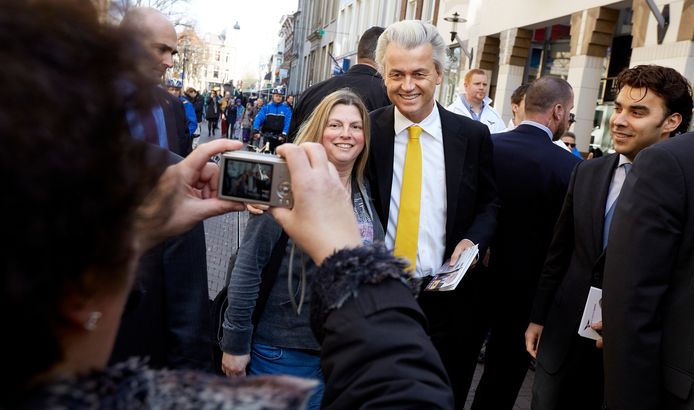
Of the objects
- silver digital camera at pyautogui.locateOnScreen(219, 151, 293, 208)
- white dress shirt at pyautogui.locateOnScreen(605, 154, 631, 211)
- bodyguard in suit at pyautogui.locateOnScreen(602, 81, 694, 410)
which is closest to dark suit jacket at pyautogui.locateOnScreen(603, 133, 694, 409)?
bodyguard in suit at pyautogui.locateOnScreen(602, 81, 694, 410)

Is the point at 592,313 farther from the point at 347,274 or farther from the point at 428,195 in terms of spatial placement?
the point at 347,274

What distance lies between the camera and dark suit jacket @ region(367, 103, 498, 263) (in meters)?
2.92

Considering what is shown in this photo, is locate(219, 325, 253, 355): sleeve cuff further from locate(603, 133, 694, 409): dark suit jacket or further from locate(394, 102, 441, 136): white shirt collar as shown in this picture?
locate(603, 133, 694, 409): dark suit jacket

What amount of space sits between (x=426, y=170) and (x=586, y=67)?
356 inches

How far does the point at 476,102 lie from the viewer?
6.76 meters

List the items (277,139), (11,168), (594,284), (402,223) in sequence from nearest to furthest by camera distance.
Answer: (11,168), (594,284), (402,223), (277,139)

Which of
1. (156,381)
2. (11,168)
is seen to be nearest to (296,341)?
(156,381)

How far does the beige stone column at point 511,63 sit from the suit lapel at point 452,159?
11094 millimetres

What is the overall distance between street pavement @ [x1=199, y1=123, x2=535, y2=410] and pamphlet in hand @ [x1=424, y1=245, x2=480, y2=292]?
1.80 m

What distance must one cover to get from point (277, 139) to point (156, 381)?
11.1 metres

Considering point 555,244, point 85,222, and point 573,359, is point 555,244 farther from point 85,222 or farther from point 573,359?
point 85,222

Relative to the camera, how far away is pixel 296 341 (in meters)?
2.52

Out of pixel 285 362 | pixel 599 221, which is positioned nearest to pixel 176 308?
pixel 285 362

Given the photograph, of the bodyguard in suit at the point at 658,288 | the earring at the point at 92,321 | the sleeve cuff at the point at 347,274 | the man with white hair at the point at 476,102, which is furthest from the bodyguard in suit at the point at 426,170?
the man with white hair at the point at 476,102
